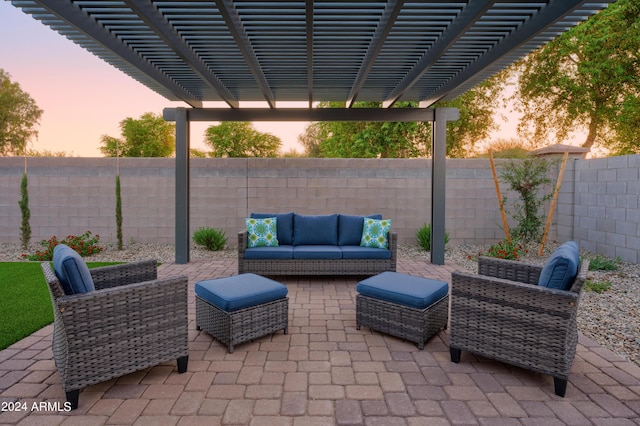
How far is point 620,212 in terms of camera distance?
6.14 m

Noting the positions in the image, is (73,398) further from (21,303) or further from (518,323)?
(518,323)

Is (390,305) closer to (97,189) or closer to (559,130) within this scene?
(97,189)

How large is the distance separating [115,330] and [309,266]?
305cm

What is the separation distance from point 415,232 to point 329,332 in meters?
4.82

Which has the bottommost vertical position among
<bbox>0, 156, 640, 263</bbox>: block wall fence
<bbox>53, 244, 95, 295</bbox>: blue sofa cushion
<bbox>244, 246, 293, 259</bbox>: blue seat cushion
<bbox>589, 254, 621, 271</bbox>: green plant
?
<bbox>589, 254, 621, 271</bbox>: green plant

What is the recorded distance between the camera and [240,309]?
117 inches

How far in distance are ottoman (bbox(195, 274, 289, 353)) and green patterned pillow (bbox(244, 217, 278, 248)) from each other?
1961 mm

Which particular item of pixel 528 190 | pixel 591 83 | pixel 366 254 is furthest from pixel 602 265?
pixel 591 83

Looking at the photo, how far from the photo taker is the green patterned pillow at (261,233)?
211 inches

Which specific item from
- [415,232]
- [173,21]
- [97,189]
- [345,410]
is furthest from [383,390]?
[97,189]

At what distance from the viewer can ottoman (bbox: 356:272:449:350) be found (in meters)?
3.02

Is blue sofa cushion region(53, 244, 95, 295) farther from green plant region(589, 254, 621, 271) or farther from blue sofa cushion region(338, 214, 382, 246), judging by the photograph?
green plant region(589, 254, 621, 271)

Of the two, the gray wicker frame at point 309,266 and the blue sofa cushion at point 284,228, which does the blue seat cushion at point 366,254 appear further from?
the blue sofa cushion at point 284,228

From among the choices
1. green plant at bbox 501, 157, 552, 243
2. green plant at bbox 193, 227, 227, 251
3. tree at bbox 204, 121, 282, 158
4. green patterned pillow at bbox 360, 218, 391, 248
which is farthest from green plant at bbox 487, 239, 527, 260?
tree at bbox 204, 121, 282, 158
